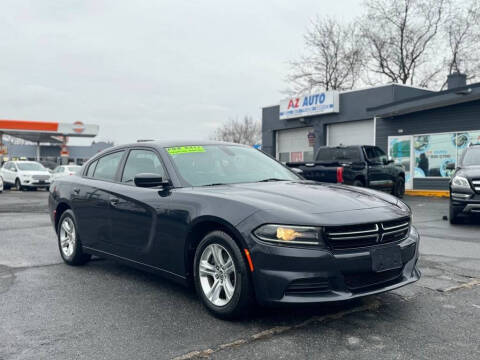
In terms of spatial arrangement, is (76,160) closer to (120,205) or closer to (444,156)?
(444,156)

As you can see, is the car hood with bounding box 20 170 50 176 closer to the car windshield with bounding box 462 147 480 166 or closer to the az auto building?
the az auto building

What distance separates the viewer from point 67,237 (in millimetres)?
6359

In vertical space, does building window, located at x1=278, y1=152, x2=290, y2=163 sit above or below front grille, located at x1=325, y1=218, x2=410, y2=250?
above

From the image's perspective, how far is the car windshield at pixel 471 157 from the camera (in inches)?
412

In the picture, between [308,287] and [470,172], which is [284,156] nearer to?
[470,172]

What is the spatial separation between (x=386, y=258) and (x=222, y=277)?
1275mm

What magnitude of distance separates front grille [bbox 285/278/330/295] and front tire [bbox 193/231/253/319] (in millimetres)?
Answer: 342

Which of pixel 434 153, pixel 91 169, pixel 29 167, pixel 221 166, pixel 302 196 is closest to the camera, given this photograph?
pixel 302 196

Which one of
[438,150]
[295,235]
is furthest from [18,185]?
[295,235]

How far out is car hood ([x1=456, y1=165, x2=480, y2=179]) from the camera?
9.50 meters

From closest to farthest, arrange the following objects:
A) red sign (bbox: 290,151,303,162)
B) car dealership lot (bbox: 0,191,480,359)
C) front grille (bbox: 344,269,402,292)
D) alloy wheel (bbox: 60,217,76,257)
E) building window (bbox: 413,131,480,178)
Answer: car dealership lot (bbox: 0,191,480,359) < front grille (bbox: 344,269,402,292) < alloy wheel (bbox: 60,217,76,257) < building window (bbox: 413,131,480,178) < red sign (bbox: 290,151,303,162)

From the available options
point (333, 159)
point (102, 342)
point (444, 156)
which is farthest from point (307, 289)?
point (444, 156)

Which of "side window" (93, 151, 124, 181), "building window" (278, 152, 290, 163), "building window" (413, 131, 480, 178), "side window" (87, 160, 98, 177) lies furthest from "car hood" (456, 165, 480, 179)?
"building window" (278, 152, 290, 163)

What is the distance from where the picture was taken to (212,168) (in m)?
4.93
